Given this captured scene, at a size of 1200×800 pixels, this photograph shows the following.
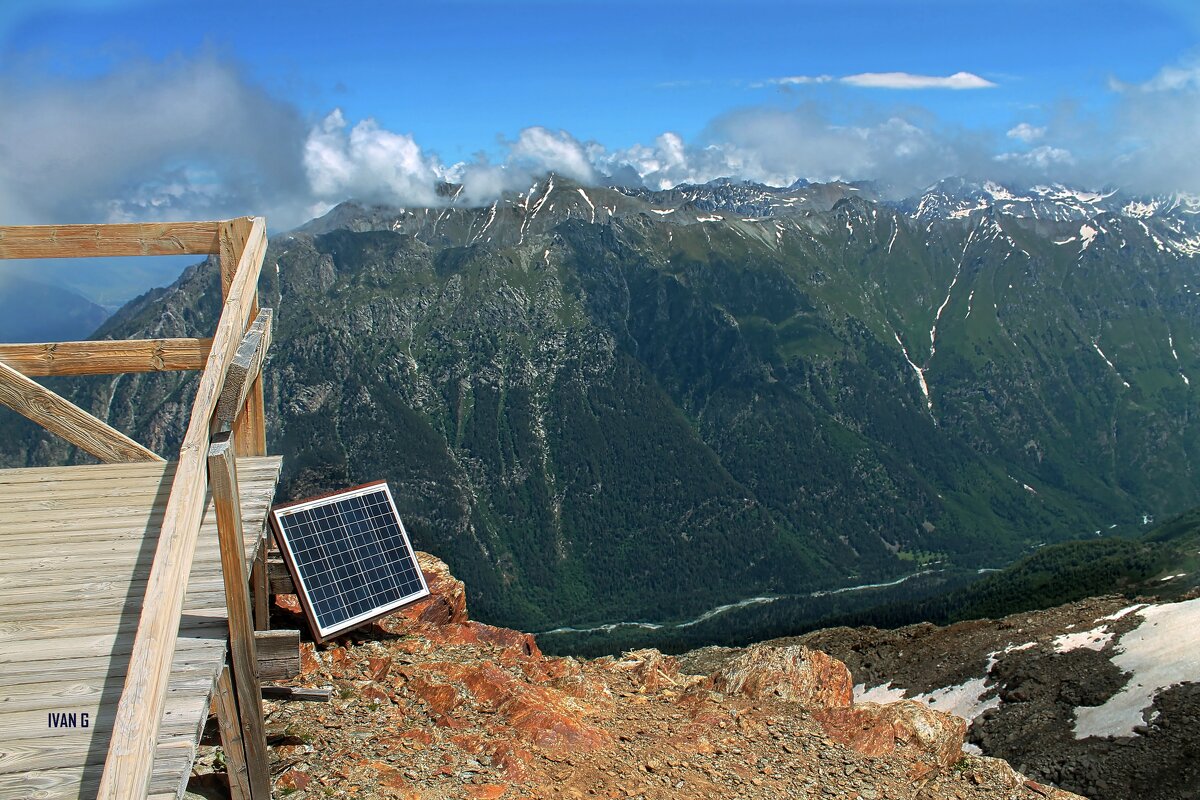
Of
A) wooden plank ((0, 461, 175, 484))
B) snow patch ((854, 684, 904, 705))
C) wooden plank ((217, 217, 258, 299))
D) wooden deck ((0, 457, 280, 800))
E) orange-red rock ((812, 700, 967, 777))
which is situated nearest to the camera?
wooden deck ((0, 457, 280, 800))

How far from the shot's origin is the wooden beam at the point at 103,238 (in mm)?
8609

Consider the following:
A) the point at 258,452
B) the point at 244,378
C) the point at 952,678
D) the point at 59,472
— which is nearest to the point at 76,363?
the point at 59,472

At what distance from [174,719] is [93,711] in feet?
1.50

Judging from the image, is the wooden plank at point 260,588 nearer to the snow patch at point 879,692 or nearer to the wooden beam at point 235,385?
the wooden beam at point 235,385

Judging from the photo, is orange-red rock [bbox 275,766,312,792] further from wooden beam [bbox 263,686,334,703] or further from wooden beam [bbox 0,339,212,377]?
wooden beam [bbox 0,339,212,377]

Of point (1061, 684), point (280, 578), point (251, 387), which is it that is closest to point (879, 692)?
point (1061, 684)

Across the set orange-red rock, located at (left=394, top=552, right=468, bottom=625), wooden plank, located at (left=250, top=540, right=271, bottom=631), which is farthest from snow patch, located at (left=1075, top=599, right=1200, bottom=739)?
wooden plank, located at (left=250, top=540, right=271, bottom=631)

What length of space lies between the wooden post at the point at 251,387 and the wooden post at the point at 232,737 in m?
2.44

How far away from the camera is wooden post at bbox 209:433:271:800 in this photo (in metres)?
5.11

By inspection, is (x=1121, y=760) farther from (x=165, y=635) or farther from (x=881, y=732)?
(x=165, y=635)

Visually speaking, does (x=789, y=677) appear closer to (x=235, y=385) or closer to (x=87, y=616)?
(x=87, y=616)

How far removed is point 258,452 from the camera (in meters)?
9.69

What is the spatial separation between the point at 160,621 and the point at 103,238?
6278 millimetres

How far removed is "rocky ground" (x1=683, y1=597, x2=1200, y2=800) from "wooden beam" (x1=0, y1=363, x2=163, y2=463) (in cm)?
2885
